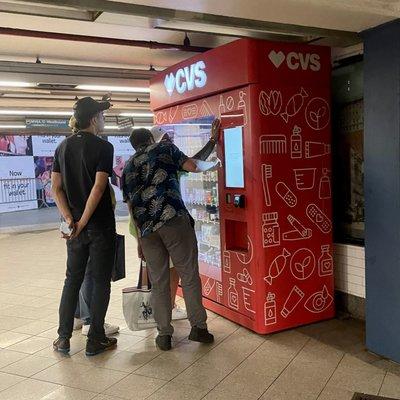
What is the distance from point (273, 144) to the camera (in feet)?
11.4

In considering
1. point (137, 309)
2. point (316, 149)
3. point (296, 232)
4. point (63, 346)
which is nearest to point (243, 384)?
point (137, 309)

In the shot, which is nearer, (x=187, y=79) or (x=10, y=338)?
(x=10, y=338)

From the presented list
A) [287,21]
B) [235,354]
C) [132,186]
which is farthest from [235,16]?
[235,354]

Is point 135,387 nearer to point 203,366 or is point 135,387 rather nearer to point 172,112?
point 203,366

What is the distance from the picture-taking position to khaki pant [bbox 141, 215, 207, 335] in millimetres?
3334

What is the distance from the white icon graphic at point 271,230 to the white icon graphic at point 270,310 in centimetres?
39

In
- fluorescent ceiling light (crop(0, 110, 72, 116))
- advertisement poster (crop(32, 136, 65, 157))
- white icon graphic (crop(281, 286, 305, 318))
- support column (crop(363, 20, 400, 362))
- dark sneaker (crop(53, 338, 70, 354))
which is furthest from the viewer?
advertisement poster (crop(32, 136, 65, 157))

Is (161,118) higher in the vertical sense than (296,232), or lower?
higher

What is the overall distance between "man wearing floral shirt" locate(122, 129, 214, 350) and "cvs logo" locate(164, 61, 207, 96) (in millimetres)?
766

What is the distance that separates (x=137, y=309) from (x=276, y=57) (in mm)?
2192

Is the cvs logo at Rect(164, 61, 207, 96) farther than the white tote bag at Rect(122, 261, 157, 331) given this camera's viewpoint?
Yes

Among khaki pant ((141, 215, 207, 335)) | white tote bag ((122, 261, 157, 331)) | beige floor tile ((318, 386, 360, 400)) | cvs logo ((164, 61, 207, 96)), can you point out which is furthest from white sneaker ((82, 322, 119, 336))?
cvs logo ((164, 61, 207, 96))

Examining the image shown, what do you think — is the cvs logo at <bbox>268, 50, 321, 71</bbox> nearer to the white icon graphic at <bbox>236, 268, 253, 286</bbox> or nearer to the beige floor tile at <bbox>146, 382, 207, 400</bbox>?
the white icon graphic at <bbox>236, 268, 253, 286</bbox>

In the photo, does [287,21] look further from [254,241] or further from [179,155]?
[254,241]
